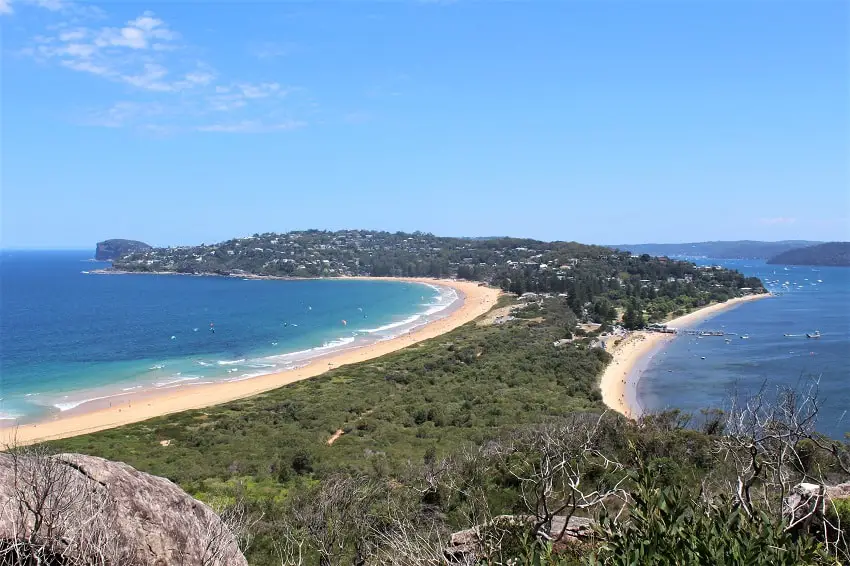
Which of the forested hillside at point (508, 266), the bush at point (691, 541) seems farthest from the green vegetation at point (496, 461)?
the forested hillside at point (508, 266)

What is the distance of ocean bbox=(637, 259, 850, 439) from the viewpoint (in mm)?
36594

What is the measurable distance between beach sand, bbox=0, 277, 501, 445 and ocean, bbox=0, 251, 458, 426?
6.98ft

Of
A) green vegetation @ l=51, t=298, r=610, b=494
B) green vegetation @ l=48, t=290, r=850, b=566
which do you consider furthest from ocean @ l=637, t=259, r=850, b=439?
green vegetation @ l=51, t=298, r=610, b=494

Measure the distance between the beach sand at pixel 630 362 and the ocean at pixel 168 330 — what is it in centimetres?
2811

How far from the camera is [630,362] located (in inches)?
1940

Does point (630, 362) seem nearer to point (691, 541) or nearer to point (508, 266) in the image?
point (691, 541)

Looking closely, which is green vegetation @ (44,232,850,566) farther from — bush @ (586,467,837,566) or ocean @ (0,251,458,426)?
ocean @ (0,251,458,426)

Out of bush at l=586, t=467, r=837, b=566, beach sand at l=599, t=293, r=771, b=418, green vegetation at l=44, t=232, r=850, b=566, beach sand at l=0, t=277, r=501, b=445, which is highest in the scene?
bush at l=586, t=467, r=837, b=566

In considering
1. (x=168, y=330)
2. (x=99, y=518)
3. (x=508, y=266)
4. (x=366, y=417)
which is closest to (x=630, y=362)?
(x=366, y=417)

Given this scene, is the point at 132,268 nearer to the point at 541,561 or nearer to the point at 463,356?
the point at 463,356

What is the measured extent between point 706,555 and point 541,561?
52.1 inches

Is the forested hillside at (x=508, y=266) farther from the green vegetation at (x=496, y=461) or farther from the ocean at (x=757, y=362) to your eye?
the green vegetation at (x=496, y=461)

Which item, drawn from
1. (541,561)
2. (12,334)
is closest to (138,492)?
(541,561)

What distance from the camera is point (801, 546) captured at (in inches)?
174
